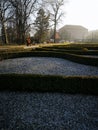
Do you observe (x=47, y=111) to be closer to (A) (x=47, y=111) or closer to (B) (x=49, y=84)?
(A) (x=47, y=111)

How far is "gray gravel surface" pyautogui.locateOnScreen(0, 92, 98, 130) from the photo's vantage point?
5.31 m

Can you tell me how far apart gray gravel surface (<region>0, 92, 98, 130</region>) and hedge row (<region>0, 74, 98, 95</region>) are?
29 cm

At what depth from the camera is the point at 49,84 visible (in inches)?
295

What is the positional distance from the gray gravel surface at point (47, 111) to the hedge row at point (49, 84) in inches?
11.3

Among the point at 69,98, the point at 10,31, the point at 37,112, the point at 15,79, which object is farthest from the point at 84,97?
the point at 10,31

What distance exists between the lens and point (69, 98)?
697 centimetres

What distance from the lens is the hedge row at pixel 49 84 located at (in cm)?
730

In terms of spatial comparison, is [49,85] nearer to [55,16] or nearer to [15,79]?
[15,79]

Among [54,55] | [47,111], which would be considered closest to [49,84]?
[47,111]

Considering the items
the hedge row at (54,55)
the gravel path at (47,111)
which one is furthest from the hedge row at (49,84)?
the hedge row at (54,55)

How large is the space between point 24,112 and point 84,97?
2.51 metres

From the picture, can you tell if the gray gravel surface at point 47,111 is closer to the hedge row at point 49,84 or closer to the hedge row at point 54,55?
the hedge row at point 49,84

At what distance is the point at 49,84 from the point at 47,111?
1618mm

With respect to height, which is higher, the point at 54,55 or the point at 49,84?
the point at 54,55
